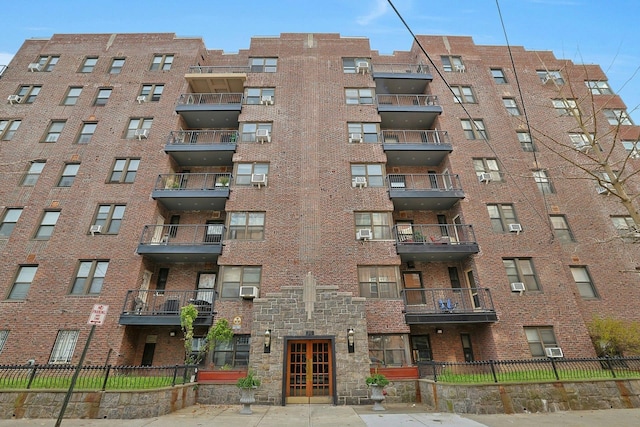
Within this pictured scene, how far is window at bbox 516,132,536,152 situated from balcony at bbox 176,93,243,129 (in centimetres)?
1854

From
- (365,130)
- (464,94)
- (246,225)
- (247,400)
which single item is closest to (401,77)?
(464,94)

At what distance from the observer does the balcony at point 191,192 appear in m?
18.2

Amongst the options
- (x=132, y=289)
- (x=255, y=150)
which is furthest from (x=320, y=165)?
(x=132, y=289)

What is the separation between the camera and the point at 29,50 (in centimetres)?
2448

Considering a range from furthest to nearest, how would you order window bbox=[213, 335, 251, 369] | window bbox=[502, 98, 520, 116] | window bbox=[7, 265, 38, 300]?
window bbox=[502, 98, 520, 116] < window bbox=[7, 265, 38, 300] < window bbox=[213, 335, 251, 369]

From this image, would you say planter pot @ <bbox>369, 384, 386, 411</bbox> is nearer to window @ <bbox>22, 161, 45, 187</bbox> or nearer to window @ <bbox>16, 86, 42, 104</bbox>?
window @ <bbox>22, 161, 45, 187</bbox>

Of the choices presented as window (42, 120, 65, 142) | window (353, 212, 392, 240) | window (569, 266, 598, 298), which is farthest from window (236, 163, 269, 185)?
window (569, 266, 598, 298)

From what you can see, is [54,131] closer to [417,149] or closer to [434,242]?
[417,149]

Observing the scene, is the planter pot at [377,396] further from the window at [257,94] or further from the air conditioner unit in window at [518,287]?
the window at [257,94]

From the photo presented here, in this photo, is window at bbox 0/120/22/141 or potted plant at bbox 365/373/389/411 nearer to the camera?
potted plant at bbox 365/373/389/411

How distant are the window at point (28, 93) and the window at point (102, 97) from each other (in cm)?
443

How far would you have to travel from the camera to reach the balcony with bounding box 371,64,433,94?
2302 cm

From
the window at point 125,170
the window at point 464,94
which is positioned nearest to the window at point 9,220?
the window at point 125,170

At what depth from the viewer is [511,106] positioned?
22.6 m
